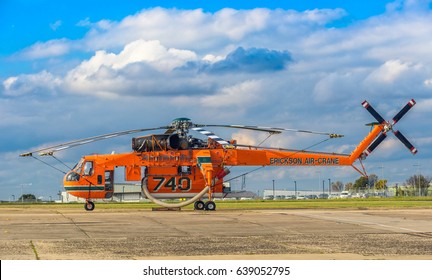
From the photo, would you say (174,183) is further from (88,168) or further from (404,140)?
(404,140)

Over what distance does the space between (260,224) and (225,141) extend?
1440 cm

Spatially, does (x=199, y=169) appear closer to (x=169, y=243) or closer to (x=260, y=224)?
(x=260, y=224)

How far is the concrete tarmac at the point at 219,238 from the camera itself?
18.5 meters

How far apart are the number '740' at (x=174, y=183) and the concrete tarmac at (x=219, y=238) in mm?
12327

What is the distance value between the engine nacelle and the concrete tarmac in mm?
11574

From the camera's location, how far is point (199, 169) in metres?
44.4

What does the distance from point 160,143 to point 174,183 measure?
2.80 metres

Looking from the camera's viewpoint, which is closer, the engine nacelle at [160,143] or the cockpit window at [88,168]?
the engine nacelle at [160,143]

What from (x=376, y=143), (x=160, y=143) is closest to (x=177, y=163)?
(x=160, y=143)

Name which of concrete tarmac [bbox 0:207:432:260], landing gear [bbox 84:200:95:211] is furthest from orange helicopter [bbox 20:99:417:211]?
concrete tarmac [bbox 0:207:432:260]

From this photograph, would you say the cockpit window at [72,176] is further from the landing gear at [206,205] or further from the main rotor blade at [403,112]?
the main rotor blade at [403,112]

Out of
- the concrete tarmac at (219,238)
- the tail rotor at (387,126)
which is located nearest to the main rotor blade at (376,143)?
the tail rotor at (387,126)

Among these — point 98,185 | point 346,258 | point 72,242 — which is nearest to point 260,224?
point 72,242

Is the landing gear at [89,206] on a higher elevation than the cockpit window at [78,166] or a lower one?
lower
